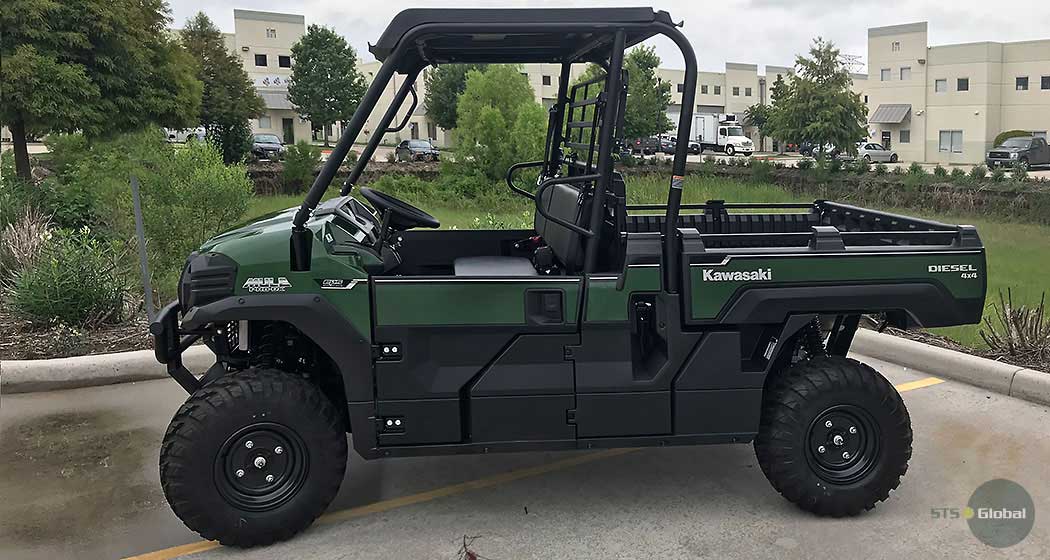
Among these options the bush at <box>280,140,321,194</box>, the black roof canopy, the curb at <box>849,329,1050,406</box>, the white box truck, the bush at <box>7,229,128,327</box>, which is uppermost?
the white box truck

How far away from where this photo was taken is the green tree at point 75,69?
16.4 metres

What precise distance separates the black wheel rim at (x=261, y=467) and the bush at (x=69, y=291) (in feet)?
13.7

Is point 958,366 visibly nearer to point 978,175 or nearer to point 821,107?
point 978,175

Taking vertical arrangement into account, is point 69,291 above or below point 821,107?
below

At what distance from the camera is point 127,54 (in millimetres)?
18406

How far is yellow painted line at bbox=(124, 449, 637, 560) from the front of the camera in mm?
3928

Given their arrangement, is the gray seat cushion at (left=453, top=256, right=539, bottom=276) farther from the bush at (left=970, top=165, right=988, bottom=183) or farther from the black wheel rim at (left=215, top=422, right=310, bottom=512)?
the bush at (left=970, top=165, right=988, bottom=183)

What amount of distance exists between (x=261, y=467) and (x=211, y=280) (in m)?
0.86

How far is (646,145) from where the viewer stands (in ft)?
161

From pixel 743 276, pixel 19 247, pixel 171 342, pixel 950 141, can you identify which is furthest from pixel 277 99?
pixel 743 276

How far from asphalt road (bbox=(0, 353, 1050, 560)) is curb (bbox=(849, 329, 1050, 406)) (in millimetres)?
234

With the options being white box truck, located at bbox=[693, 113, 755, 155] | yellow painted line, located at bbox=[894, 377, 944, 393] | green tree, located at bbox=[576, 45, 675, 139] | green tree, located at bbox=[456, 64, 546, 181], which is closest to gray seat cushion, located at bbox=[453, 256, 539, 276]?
Result: yellow painted line, located at bbox=[894, 377, 944, 393]

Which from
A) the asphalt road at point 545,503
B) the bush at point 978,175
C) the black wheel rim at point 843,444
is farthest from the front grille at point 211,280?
the bush at point 978,175

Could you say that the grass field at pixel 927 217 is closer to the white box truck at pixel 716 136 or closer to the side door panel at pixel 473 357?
the side door panel at pixel 473 357
